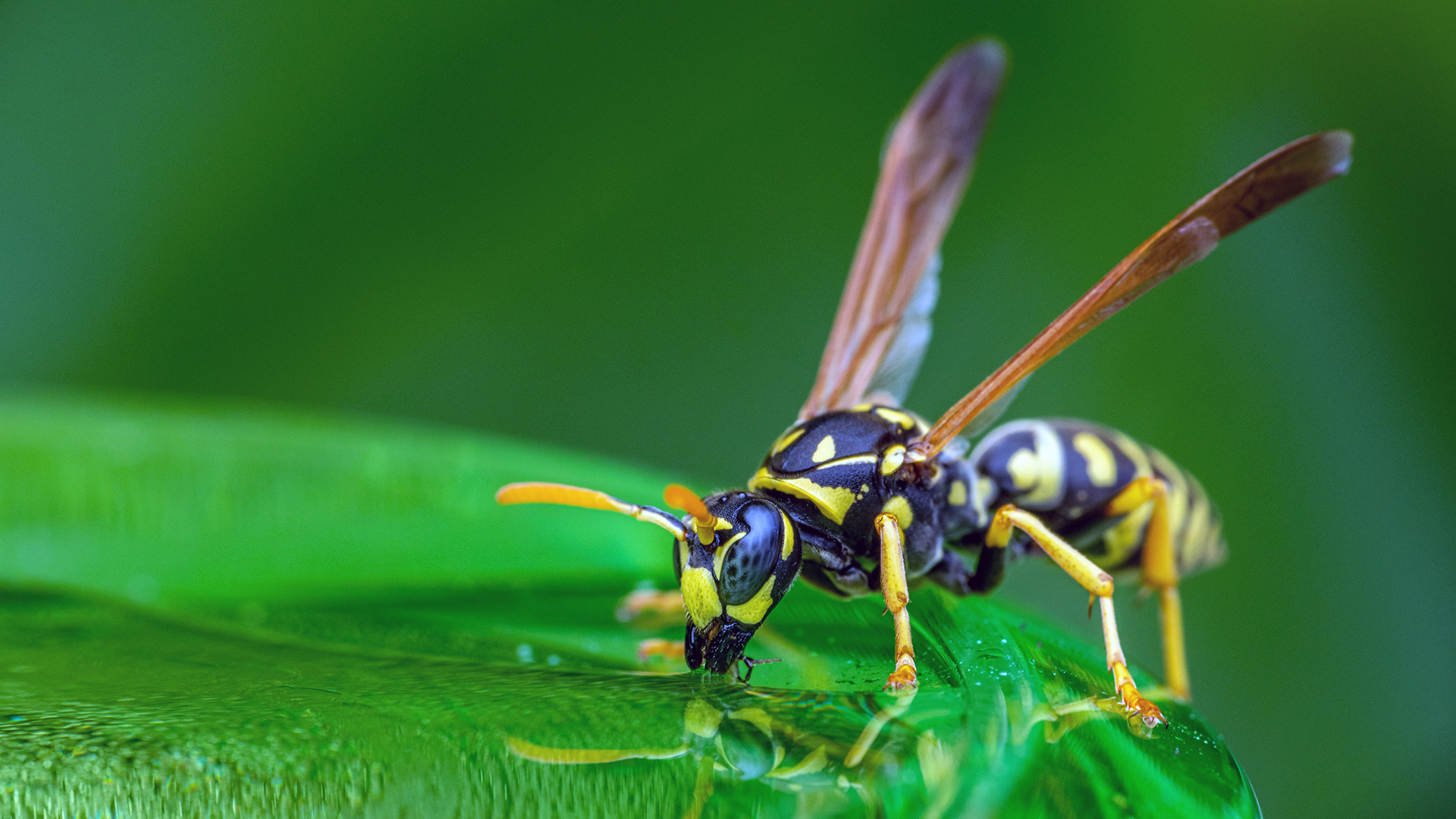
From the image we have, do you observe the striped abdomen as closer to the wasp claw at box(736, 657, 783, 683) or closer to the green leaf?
the green leaf

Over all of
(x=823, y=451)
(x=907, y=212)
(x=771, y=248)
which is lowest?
(x=823, y=451)

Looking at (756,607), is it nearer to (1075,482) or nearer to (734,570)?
(734,570)

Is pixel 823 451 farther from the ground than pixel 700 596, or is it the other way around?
pixel 823 451

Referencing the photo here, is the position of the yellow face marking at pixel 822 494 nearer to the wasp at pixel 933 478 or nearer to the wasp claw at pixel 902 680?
the wasp at pixel 933 478

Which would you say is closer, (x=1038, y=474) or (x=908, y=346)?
(x=1038, y=474)

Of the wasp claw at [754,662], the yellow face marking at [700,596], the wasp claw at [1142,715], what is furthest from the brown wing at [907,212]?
the wasp claw at [1142,715]

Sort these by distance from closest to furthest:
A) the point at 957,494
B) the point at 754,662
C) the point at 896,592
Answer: the point at 754,662 → the point at 896,592 → the point at 957,494

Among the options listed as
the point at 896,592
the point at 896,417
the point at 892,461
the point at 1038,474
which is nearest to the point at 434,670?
the point at 896,592

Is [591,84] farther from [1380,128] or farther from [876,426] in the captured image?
[1380,128]
